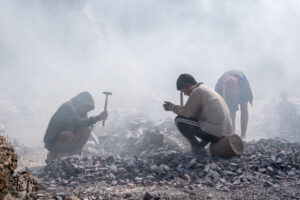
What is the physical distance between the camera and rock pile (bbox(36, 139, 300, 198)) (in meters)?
3.07

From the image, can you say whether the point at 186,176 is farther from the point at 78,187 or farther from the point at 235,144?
the point at 78,187

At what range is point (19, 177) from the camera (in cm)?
140

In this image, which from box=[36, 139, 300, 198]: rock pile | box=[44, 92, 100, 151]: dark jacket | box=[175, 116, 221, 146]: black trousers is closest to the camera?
box=[36, 139, 300, 198]: rock pile

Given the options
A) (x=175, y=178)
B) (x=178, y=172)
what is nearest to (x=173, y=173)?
(x=178, y=172)

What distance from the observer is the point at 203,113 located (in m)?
3.79

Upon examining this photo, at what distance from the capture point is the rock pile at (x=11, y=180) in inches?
45.1

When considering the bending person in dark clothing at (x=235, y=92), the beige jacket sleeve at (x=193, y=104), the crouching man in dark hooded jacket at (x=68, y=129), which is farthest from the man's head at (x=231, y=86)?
the crouching man in dark hooded jacket at (x=68, y=129)

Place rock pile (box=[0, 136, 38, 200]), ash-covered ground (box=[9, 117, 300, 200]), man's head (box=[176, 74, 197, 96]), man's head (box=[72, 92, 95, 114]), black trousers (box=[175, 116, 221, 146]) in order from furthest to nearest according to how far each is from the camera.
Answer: man's head (box=[72, 92, 95, 114]) < man's head (box=[176, 74, 197, 96]) < black trousers (box=[175, 116, 221, 146]) < ash-covered ground (box=[9, 117, 300, 200]) < rock pile (box=[0, 136, 38, 200])

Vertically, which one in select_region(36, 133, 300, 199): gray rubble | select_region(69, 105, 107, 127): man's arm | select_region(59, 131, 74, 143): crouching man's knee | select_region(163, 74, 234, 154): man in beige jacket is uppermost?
select_region(163, 74, 234, 154): man in beige jacket

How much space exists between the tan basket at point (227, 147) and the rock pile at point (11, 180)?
116 inches

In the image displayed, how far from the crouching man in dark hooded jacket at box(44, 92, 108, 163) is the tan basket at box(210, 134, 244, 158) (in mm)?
3104

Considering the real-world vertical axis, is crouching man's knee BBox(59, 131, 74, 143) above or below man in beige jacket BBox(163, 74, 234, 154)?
below

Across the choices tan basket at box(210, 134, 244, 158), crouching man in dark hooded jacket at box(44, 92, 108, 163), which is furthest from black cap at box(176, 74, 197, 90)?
crouching man in dark hooded jacket at box(44, 92, 108, 163)

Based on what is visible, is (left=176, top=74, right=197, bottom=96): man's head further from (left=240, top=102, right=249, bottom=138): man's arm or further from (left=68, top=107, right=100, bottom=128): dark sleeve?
(left=240, top=102, right=249, bottom=138): man's arm
